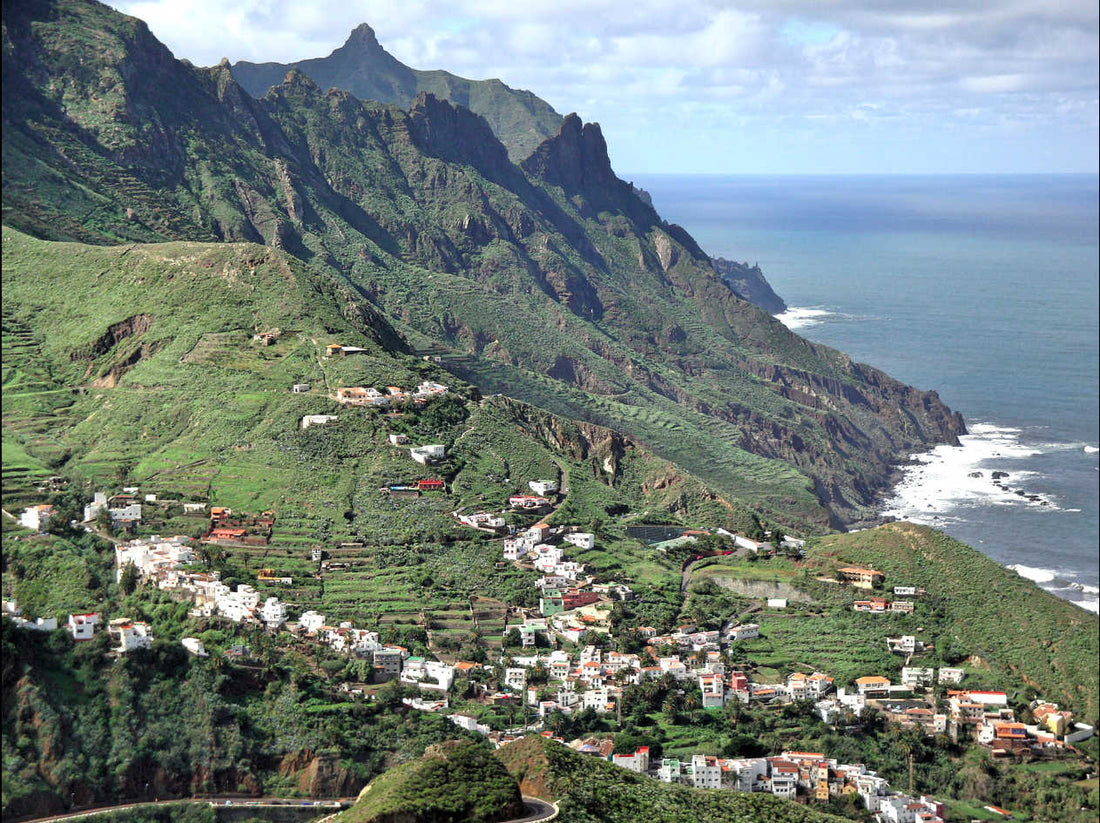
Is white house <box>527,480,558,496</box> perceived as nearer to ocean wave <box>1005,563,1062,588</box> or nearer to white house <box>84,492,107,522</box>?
white house <box>84,492,107,522</box>

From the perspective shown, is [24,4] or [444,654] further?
[24,4]

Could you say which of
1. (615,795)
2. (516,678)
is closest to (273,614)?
(516,678)

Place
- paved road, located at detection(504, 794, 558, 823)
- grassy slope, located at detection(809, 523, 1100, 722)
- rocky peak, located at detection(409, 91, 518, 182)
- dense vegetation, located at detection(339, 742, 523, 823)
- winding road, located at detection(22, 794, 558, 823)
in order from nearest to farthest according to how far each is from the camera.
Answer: dense vegetation, located at detection(339, 742, 523, 823) < paved road, located at detection(504, 794, 558, 823) < winding road, located at detection(22, 794, 558, 823) < grassy slope, located at detection(809, 523, 1100, 722) < rocky peak, located at detection(409, 91, 518, 182)

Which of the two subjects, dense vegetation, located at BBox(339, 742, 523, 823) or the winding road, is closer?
dense vegetation, located at BBox(339, 742, 523, 823)

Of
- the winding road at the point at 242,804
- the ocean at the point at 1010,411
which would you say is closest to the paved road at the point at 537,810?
the winding road at the point at 242,804

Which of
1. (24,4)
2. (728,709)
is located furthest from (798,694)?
(24,4)

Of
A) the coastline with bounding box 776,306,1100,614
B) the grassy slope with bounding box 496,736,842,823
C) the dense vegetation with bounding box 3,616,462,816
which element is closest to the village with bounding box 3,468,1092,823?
the dense vegetation with bounding box 3,616,462,816

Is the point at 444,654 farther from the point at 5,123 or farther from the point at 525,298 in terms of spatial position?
the point at 525,298
